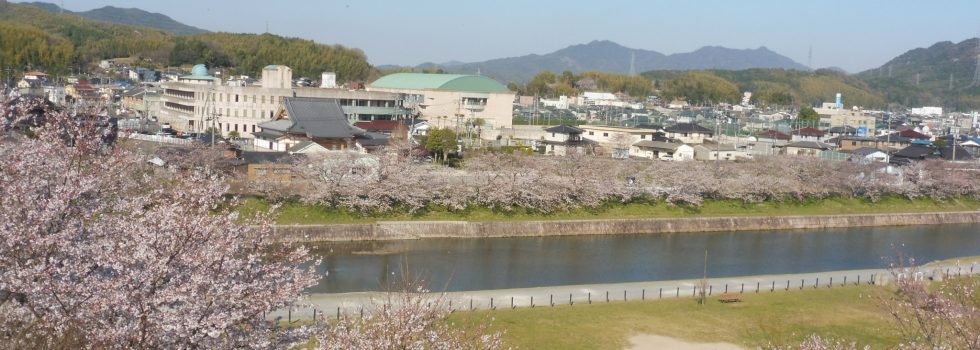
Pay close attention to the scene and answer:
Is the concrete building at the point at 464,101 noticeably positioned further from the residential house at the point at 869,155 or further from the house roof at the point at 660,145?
the residential house at the point at 869,155

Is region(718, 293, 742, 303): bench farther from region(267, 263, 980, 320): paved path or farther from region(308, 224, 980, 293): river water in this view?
region(308, 224, 980, 293): river water

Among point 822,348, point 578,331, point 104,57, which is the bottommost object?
point 578,331

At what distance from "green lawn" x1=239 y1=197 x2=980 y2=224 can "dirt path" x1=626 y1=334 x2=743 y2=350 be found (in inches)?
298

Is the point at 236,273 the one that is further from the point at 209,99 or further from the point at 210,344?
the point at 209,99

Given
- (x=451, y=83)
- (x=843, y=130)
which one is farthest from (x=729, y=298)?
(x=843, y=130)

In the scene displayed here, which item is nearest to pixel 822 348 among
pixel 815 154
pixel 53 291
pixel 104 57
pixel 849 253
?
pixel 53 291

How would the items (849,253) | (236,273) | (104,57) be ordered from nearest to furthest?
(236,273), (849,253), (104,57)

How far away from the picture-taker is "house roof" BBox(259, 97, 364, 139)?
21562mm

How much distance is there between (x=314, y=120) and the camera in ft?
73.4

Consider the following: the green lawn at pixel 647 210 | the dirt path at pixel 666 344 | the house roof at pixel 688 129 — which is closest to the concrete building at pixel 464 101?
the house roof at pixel 688 129

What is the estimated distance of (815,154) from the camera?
26.7 meters

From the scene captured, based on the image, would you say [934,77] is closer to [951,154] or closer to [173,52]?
[951,154]

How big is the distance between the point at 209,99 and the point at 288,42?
106ft

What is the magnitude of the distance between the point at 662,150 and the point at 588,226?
939cm
